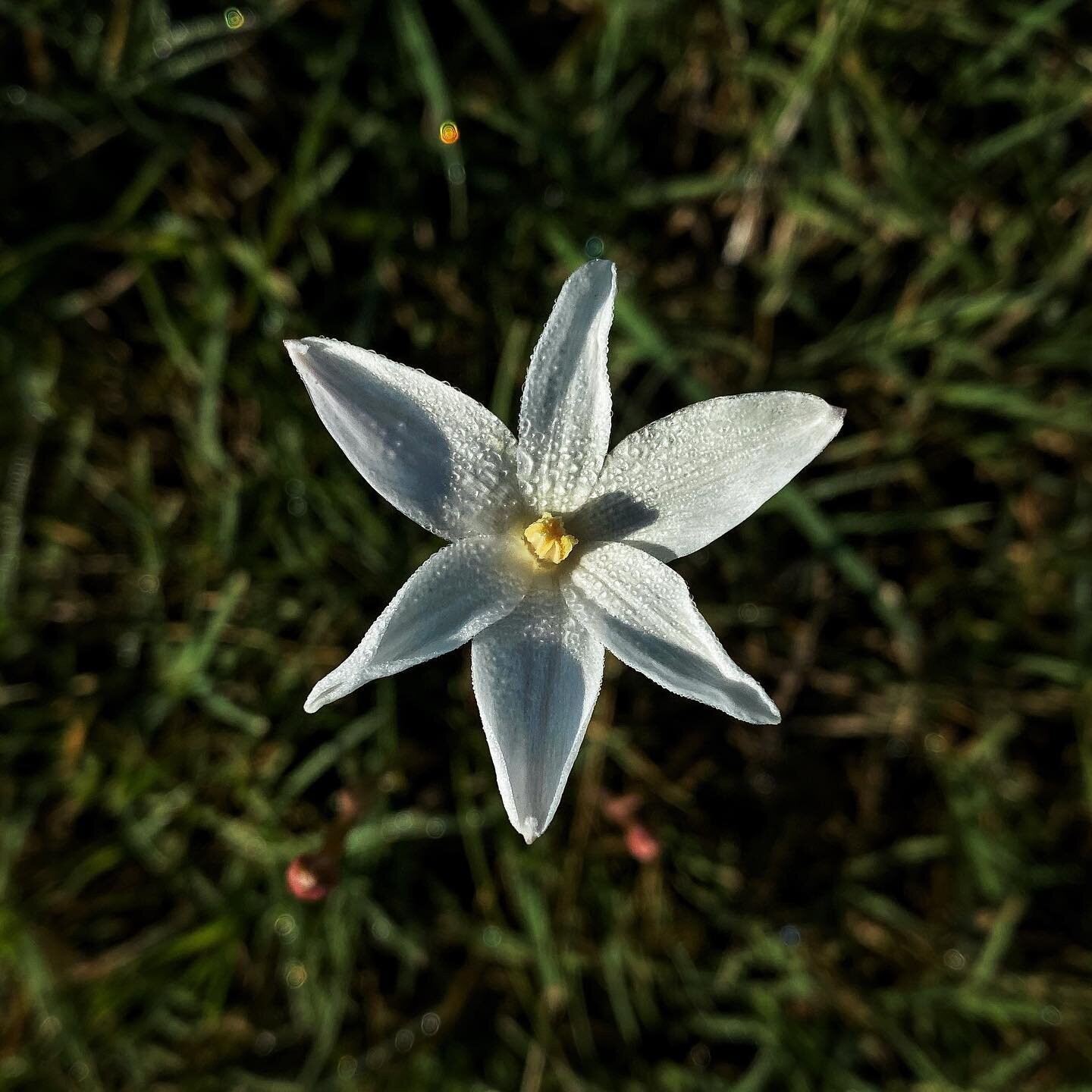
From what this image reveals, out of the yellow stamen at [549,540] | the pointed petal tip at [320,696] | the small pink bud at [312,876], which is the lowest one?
the small pink bud at [312,876]

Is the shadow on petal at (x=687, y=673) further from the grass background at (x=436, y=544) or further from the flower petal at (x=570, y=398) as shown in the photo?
the grass background at (x=436, y=544)

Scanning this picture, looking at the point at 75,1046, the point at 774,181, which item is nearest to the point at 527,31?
the point at 774,181

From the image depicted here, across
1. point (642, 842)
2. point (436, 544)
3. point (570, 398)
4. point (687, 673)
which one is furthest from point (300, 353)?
point (642, 842)

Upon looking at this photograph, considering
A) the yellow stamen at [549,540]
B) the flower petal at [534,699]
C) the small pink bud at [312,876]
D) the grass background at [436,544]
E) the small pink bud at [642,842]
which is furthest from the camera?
the grass background at [436,544]

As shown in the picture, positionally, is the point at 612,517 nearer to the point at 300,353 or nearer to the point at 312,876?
the point at 300,353

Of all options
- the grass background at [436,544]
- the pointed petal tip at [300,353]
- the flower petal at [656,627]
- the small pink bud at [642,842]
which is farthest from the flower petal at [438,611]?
the grass background at [436,544]

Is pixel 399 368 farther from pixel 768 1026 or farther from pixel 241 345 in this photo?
pixel 768 1026
